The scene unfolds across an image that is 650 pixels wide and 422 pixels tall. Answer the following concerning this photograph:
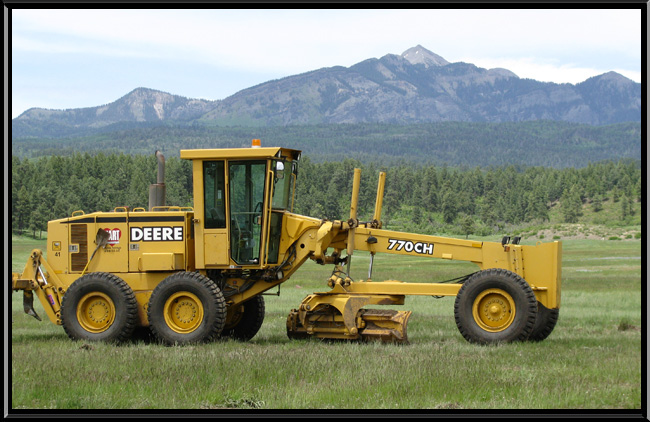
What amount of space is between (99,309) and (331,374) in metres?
5.77

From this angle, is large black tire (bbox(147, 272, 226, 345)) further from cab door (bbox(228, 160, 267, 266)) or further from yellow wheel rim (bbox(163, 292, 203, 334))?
cab door (bbox(228, 160, 267, 266))

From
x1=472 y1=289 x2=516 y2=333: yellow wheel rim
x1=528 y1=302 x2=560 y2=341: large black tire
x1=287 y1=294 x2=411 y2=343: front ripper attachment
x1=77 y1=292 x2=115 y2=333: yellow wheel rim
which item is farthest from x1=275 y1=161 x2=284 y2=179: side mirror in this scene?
x1=528 y1=302 x2=560 y2=341: large black tire

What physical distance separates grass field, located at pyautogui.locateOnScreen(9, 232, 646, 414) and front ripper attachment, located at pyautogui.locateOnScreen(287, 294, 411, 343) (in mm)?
327

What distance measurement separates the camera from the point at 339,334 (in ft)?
47.7

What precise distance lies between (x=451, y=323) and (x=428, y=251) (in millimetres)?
4195

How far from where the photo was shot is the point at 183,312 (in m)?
14.4

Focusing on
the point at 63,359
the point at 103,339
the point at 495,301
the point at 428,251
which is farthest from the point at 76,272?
the point at 495,301

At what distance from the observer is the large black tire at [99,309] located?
1449 centimetres

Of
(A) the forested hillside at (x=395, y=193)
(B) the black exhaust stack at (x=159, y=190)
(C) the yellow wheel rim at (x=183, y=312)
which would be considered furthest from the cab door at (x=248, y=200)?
(A) the forested hillside at (x=395, y=193)

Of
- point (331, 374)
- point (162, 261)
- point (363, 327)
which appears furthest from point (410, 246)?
point (331, 374)

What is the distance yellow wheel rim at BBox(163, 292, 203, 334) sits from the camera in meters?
14.3

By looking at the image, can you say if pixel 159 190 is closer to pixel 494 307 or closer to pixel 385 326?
pixel 385 326

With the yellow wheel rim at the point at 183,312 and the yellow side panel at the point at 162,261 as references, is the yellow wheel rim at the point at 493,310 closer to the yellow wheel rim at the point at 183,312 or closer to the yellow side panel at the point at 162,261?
the yellow wheel rim at the point at 183,312

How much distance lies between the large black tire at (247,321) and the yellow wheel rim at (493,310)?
14.0ft
